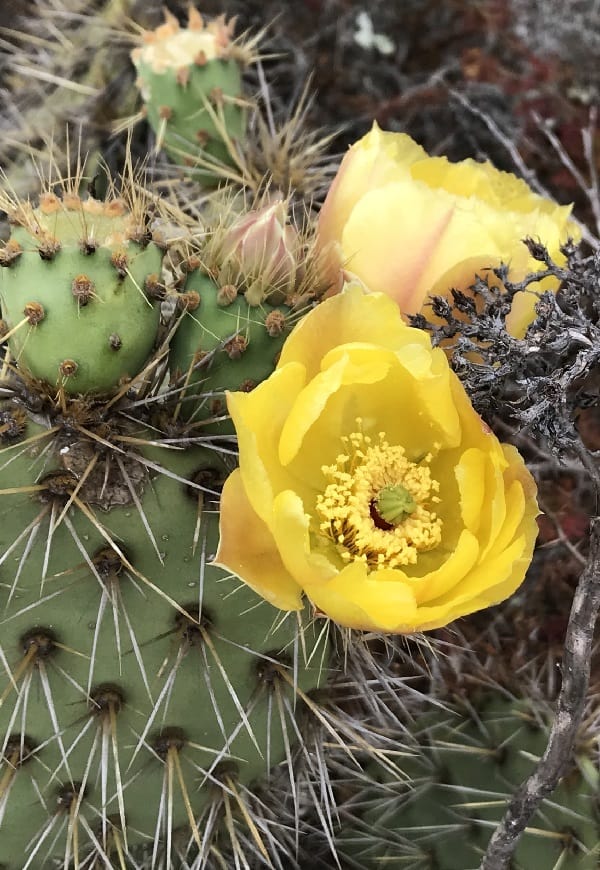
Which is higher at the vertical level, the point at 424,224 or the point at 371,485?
the point at 424,224

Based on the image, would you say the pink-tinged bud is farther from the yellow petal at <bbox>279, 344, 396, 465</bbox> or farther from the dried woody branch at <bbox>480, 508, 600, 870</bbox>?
the dried woody branch at <bbox>480, 508, 600, 870</bbox>

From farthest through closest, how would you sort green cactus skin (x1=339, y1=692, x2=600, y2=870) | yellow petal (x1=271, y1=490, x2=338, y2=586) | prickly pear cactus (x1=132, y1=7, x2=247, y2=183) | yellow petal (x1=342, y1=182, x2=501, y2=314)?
prickly pear cactus (x1=132, y1=7, x2=247, y2=183)
green cactus skin (x1=339, y1=692, x2=600, y2=870)
yellow petal (x1=342, y1=182, x2=501, y2=314)
yellow petal (x1=271, y1=490, x2=338, y2=586)

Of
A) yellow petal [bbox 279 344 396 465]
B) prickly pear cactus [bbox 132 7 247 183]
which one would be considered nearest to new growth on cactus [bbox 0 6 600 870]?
yellow petal [bbox 279 344 396 465]

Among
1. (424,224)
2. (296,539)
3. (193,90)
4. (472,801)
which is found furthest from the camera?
(193,90)

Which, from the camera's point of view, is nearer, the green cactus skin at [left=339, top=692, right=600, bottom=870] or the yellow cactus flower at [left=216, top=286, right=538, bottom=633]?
the yellow cactus flower at [left=216, top=286, right=538, bottom=633]

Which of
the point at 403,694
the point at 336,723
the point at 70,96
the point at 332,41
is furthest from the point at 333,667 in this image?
the point at 332,41

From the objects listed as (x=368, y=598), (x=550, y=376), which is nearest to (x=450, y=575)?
(x=368, y=598)

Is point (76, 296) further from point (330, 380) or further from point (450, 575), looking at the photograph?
point (450, 575)
